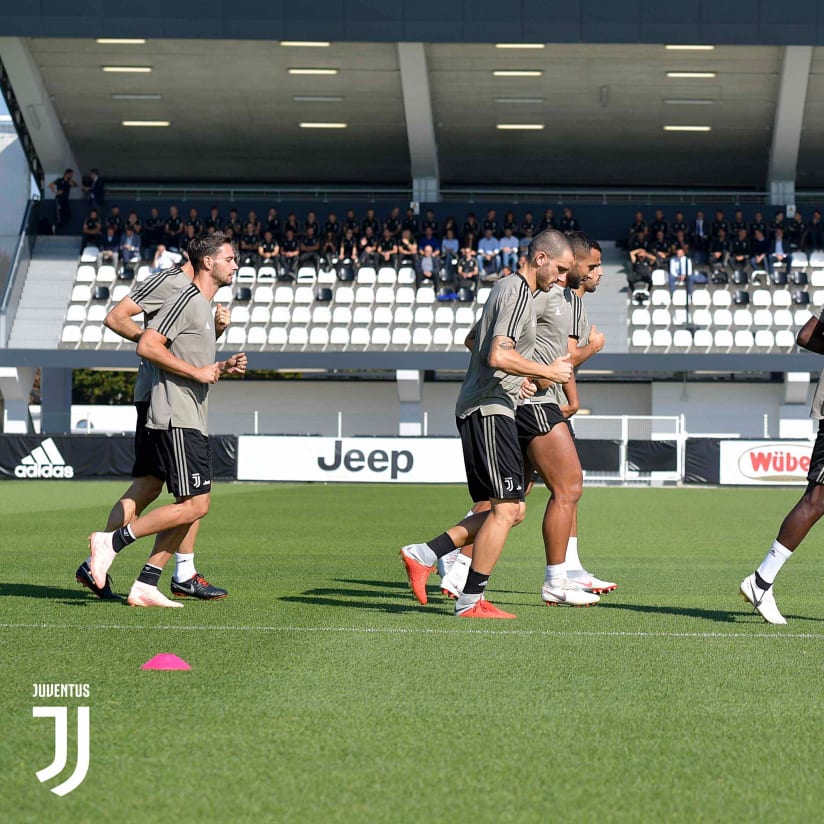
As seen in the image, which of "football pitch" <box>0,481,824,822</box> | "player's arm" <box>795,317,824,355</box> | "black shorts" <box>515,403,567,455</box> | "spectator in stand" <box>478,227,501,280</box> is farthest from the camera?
"spectator in stand" <box>478,227,501,280</box>

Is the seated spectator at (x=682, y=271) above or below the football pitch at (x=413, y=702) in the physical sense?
above

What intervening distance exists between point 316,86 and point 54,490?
17000mm

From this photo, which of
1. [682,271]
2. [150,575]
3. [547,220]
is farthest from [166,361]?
[547,220]

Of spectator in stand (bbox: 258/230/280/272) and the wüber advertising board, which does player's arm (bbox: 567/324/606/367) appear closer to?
the wüber advertising board

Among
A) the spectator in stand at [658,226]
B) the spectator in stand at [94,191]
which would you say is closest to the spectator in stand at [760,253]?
the spectator in stand at [658,226]

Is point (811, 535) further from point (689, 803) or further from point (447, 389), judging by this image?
point (447, 389)

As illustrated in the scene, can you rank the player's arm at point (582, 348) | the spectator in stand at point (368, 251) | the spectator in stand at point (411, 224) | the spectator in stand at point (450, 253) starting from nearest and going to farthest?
the player's arm at point (582, 348)
the spectator in stand at point (450, 253)
the spectator in stand at point (368, 251)
the spectator in stand at point (411, 224)

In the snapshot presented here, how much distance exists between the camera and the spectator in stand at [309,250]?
1490 inches

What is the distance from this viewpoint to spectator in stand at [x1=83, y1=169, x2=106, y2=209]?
39344 millimetres

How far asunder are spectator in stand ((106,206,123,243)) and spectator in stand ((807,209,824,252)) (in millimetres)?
20496

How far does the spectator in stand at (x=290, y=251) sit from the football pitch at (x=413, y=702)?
92.8 ft

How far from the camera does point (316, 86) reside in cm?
3747

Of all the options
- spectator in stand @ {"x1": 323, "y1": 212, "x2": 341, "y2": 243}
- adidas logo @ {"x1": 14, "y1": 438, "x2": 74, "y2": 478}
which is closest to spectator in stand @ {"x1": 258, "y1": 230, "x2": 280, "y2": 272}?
spectator in stand @ {"x1": 323, "y1": 212, "x2": 341, "y2": 243}

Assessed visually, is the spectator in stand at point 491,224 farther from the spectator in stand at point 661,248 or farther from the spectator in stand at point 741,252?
the spectator in stand at point 741,252
